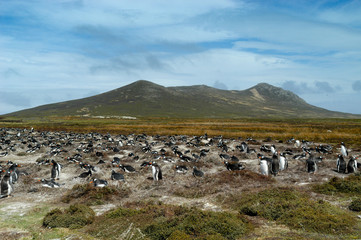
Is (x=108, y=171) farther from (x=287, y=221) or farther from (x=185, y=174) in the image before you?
(x=287, y=221)

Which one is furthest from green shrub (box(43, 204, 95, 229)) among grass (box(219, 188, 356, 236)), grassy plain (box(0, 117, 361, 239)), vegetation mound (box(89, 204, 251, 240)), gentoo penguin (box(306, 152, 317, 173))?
gentoo penguin (box(306, 152, 317, 173))

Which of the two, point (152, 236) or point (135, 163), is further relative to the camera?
point (135, 163)

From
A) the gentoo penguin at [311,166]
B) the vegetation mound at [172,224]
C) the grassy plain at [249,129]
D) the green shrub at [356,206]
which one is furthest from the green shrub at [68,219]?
the grassy plain at [249,129]

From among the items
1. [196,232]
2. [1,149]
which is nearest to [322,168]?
[196,232]

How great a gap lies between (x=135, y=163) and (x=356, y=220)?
15.9 metres

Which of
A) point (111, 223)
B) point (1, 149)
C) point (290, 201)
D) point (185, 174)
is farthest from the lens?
point (1, 149)

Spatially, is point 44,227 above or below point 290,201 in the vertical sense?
below

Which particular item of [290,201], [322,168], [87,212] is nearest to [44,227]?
[87,212]

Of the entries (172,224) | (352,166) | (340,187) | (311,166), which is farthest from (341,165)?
(172,224)

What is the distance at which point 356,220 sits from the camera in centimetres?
841

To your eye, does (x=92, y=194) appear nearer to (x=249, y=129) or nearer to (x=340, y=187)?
(x=340, y=187)

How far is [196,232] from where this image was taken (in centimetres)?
783

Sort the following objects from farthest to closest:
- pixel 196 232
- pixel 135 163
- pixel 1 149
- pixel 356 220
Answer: pixel 1 149 → pixel 135 163 → pixel 356 220 → pixel 196 232

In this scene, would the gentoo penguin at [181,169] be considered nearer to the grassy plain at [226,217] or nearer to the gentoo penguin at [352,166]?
the grassy plain at [226,217]
